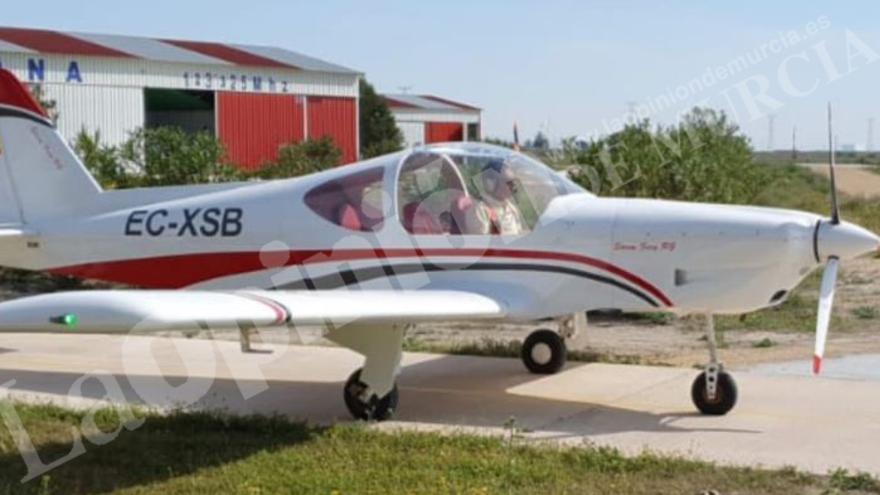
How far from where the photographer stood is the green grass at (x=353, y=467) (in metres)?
6.66

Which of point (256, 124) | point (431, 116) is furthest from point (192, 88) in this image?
point (431, 116)

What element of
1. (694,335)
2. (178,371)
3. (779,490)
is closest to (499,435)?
(779,490)

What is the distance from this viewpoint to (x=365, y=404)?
8.59 meters

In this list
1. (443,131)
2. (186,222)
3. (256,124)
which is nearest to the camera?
(186,222)

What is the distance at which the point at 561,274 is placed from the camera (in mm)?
8781

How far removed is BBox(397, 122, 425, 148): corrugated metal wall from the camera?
63553 millimetres

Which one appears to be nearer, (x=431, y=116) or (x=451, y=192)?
(x=451, y=192)

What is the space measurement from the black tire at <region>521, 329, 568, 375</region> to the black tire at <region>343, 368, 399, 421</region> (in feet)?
6.93

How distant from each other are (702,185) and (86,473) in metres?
12.4

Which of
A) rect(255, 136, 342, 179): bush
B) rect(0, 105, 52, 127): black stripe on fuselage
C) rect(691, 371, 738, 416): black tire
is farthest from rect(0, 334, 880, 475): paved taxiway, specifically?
rect(255, 136, 342, 179): bush

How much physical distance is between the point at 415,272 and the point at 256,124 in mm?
33691

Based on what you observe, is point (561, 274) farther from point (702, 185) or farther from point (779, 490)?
point (702, 185)

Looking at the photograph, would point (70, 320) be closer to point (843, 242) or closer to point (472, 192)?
point (472, 192)

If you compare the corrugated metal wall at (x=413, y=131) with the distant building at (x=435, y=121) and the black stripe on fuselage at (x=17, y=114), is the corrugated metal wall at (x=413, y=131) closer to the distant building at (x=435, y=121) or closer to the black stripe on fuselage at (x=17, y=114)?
the distant building at (x=435, y=121)
